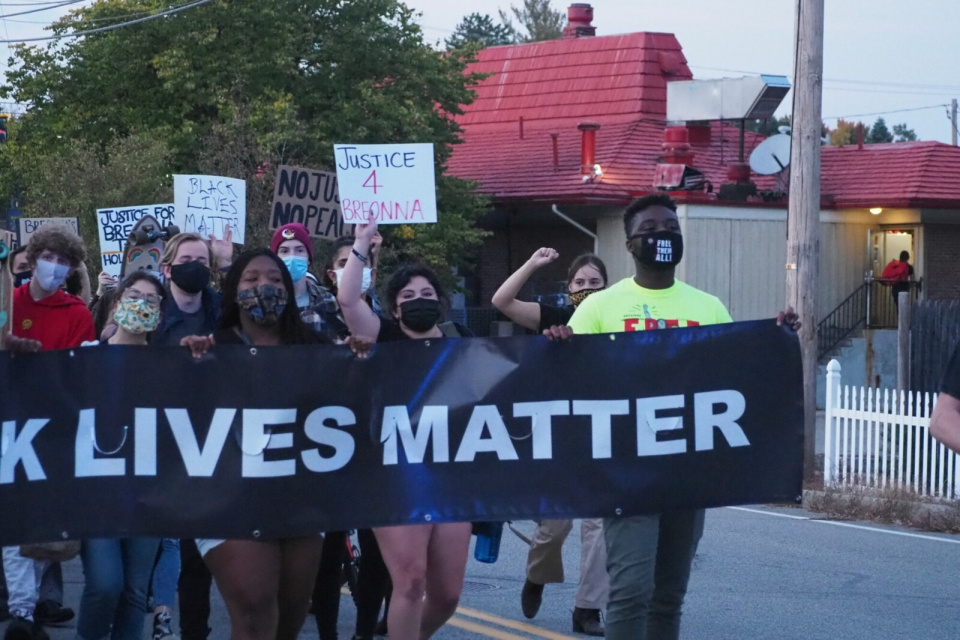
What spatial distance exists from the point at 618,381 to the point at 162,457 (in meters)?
1.78

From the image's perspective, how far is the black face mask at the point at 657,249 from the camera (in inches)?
219

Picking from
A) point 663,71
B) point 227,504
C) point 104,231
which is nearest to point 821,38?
point 104,231

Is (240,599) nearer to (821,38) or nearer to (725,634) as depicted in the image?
(725,634)

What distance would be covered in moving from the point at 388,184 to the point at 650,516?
3788 mm

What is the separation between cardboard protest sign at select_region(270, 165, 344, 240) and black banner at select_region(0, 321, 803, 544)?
17.7 feet

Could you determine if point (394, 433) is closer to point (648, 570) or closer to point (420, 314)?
point (420, 314)

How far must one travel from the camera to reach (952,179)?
27688mm

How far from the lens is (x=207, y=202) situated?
10.7 metres

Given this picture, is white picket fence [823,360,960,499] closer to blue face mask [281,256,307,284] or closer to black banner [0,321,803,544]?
blue face mask [281,256,307,284]

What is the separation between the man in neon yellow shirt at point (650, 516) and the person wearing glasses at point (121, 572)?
1.78 metres

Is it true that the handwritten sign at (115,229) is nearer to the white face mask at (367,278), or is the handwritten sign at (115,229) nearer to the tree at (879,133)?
the white face mask at (367,278)

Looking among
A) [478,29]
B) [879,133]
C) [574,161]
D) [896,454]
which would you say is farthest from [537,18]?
[896,454]

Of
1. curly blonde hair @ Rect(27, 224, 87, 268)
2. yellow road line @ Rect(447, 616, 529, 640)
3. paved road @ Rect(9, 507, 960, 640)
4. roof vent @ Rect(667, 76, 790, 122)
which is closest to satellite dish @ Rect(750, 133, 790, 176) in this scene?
roof vent @ Rect(667, 76, 790, 122)

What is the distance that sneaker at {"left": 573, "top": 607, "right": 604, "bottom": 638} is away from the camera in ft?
23.2
